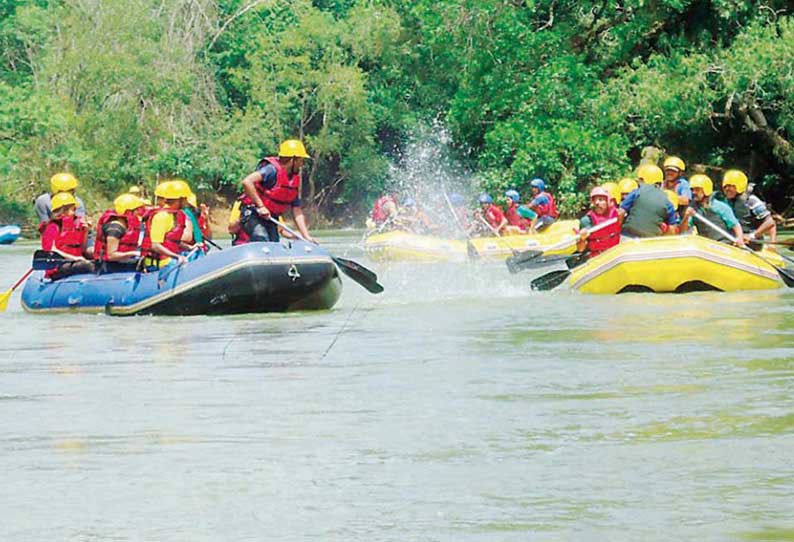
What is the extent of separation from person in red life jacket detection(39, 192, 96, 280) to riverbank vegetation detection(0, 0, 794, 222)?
1789 cm

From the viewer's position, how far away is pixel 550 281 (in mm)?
17047

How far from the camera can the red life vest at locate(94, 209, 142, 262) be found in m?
15.0

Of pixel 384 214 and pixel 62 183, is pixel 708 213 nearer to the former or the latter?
pixel 62 183

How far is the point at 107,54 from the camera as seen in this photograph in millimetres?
51875

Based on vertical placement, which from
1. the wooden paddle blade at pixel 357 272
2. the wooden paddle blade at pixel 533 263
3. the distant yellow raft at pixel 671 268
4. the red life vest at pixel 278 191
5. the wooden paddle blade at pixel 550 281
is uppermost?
the red life vest at pixel 278 191

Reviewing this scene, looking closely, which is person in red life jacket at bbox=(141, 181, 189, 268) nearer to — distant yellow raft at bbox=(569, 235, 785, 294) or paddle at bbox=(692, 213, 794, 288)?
distant yellow raft at bbox=(569, 235, 785, 294)

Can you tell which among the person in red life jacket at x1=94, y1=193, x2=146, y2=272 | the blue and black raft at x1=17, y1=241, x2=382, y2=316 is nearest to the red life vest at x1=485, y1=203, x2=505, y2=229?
the blue and black raft at x1=17, y1=241, x2=382, y2=316

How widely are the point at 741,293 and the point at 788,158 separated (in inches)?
669

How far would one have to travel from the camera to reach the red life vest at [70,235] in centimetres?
1534

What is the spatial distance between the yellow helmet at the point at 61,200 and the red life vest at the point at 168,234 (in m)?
0.99

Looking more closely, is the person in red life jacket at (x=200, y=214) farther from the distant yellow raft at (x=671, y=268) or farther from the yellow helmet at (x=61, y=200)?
the distant yellow raft at (x=671, y=268)

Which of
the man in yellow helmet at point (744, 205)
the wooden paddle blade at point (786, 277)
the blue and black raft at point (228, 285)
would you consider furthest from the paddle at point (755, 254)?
the blue and black raft at point (228, 285)

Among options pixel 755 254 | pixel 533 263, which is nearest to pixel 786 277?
pixel 755 254

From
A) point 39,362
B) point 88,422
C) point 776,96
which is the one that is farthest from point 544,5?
point 88,422
